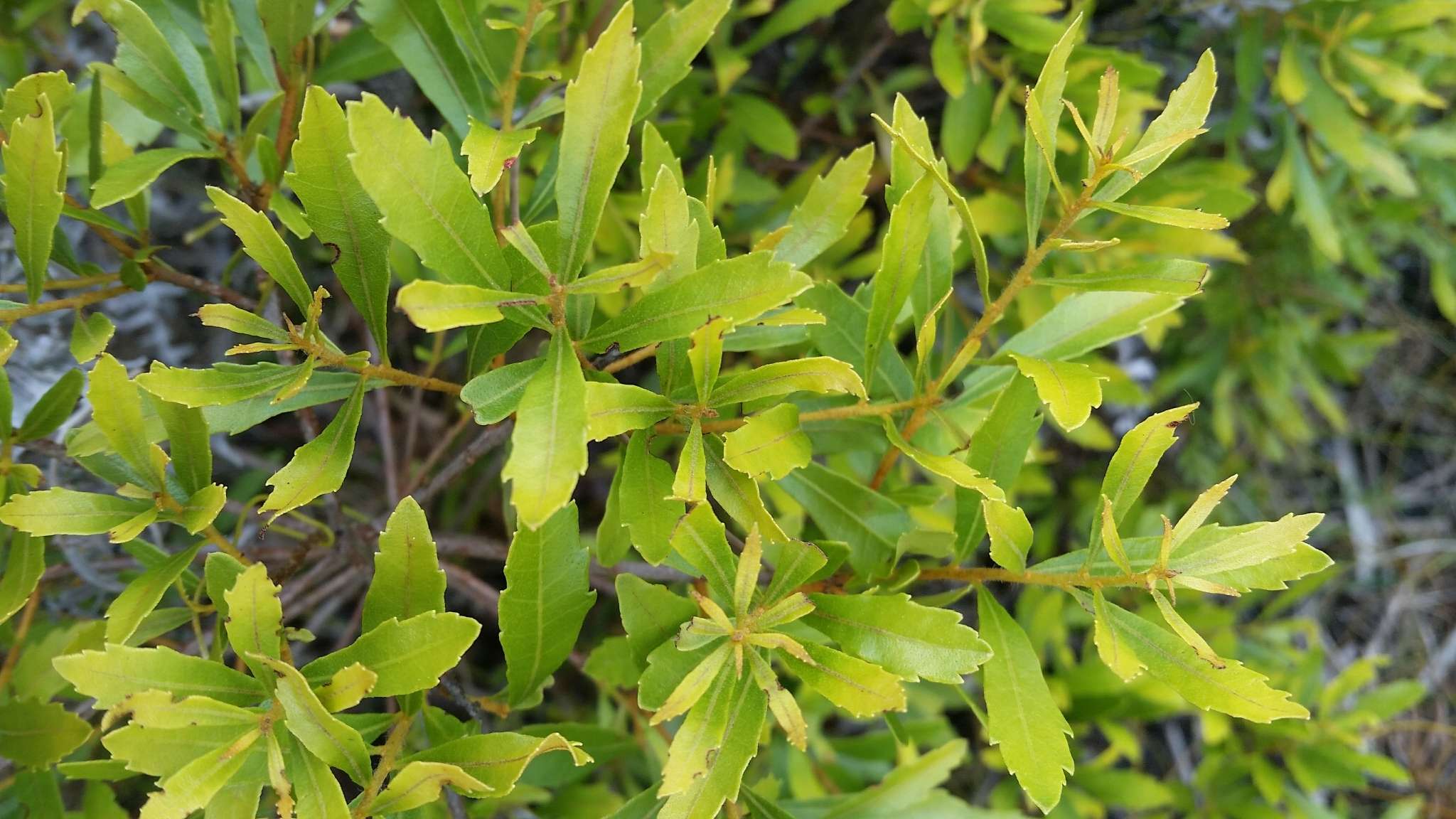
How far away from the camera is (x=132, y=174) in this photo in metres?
0.80

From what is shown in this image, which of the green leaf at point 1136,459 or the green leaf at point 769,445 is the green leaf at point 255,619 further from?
the green leaf at point 1136,459

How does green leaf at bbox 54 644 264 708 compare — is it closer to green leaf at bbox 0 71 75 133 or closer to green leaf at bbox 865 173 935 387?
green leaf at bbox 0 71 75 133

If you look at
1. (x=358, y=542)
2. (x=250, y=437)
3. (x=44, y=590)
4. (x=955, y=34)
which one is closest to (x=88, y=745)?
(x=44, y=590)

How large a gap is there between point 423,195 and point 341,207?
0.11 meters

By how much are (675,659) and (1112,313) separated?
0.48 metres

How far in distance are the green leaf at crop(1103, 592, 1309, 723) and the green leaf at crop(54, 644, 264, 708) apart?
2.12 ft

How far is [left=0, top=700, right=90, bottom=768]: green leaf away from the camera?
2.68 ft

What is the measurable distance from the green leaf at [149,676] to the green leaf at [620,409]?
32 cm

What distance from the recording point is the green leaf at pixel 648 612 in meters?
0.75

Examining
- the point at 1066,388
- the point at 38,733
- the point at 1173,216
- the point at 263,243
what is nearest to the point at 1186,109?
the point at 1173,216

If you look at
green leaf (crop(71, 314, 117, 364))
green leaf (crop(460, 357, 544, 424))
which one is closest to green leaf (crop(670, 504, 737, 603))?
green leaf (crop(460, 357, 544, 424))

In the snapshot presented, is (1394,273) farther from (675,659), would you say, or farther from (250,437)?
(250,437)

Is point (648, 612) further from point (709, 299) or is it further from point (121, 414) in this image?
point (121, 414)

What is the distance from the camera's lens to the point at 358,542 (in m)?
0.94
